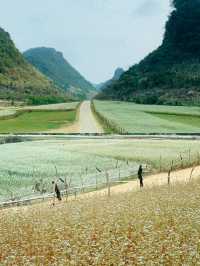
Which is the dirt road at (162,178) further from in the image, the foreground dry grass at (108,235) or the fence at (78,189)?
the foreground dry grass at (108,235)

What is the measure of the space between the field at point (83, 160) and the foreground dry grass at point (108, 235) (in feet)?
56.0

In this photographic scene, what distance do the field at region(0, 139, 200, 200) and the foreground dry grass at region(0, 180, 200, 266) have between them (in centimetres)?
1706

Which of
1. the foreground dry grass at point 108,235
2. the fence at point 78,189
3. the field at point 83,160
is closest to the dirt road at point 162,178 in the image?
the fence at point 78,189

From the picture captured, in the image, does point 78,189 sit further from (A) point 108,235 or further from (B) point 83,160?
(A) point 108,235

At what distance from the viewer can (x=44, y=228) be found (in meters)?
15.9

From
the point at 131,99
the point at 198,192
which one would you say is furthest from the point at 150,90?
the point at 198,192

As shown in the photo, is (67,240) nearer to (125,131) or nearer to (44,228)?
(44,228)

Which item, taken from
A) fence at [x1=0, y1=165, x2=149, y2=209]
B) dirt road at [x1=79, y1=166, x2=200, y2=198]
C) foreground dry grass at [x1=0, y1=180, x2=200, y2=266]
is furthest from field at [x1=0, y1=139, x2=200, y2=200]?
foreground dry grass at [x1=0, y1=180, x2=200, y2=266]

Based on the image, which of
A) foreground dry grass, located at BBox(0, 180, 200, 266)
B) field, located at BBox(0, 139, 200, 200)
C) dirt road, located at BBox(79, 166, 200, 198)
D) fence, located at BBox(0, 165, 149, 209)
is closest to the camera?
foreground dry grass, located at BBox(0, 180, 200, 266)

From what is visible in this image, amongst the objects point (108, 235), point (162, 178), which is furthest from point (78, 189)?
point (108, 235)

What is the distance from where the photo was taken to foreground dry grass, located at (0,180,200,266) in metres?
12.3

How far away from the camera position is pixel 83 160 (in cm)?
4878

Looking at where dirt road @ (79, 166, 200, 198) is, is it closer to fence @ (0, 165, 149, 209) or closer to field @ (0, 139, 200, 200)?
fence @ (0, 165, 149, 209)

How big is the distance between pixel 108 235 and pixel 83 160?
3455cm
